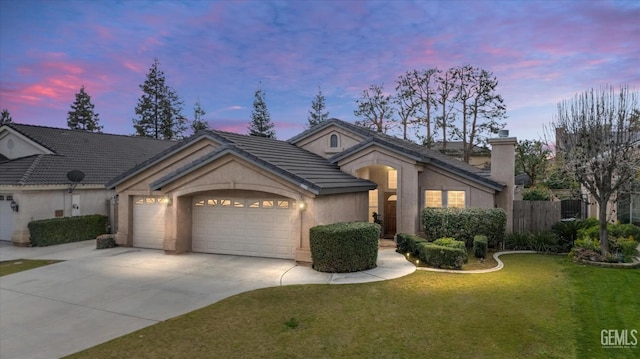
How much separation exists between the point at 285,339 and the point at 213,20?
17665 mm

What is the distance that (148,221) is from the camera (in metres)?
16.9

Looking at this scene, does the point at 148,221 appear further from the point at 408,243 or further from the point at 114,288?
the point at 408,243

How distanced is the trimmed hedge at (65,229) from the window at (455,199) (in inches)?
711

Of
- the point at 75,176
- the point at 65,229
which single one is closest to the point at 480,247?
the point at 65,229

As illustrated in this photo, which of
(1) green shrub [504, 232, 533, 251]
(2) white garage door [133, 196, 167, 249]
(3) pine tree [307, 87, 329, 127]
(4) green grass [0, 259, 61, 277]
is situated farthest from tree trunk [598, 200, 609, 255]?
(3) pine tree [307, 87, 329, 127]

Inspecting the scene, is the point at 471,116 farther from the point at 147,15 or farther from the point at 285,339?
the point at 285,339

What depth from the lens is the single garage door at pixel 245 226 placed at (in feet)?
46.0

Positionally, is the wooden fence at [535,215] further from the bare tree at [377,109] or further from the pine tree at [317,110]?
the pine tree at [317,110]

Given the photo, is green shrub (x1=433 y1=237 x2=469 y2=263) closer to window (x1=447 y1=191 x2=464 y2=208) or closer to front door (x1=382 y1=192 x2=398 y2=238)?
window (x1=447 y1=191 x2=464 y2=208)

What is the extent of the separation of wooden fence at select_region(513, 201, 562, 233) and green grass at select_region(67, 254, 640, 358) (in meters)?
5.20

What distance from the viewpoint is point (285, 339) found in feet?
23.0

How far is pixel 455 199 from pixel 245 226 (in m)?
9.37

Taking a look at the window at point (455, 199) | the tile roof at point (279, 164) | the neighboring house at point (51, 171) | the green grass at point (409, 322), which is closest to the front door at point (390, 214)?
the tile roof at point (279, 164)

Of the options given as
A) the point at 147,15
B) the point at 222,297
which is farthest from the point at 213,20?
the point at 222,297
